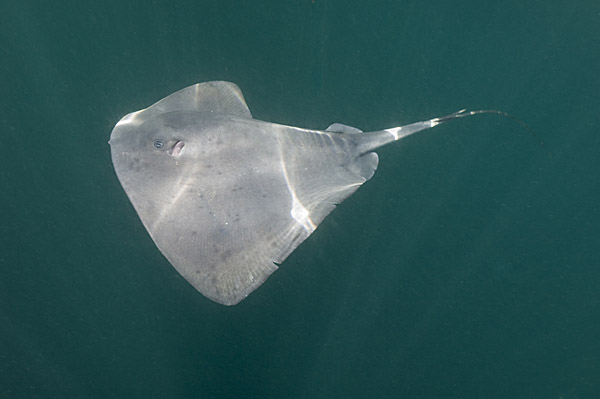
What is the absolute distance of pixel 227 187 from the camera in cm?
327

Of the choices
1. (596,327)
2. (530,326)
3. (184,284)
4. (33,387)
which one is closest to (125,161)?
(184,284)

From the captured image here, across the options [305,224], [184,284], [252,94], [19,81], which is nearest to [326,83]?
[252,94]

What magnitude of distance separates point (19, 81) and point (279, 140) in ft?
16.5

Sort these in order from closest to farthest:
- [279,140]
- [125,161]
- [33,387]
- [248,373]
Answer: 1. [125,161]
2. [279,140]
3. [248,373]
4. [33,387]

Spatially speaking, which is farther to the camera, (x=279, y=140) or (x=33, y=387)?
(x=33, y=387)

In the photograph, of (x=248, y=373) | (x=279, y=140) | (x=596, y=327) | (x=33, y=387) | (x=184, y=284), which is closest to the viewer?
(x=279, y=140)

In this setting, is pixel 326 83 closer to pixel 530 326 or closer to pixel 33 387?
pixel 530 326

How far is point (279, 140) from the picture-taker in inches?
149

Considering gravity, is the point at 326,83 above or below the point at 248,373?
above

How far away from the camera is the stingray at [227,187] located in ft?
9.62

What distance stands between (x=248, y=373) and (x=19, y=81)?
6.39 meters

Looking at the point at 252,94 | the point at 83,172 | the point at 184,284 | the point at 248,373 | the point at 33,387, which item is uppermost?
the point at 252,94

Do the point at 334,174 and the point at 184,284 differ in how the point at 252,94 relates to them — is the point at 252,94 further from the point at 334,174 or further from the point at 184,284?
the point at 184,284

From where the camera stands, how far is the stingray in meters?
2.93
